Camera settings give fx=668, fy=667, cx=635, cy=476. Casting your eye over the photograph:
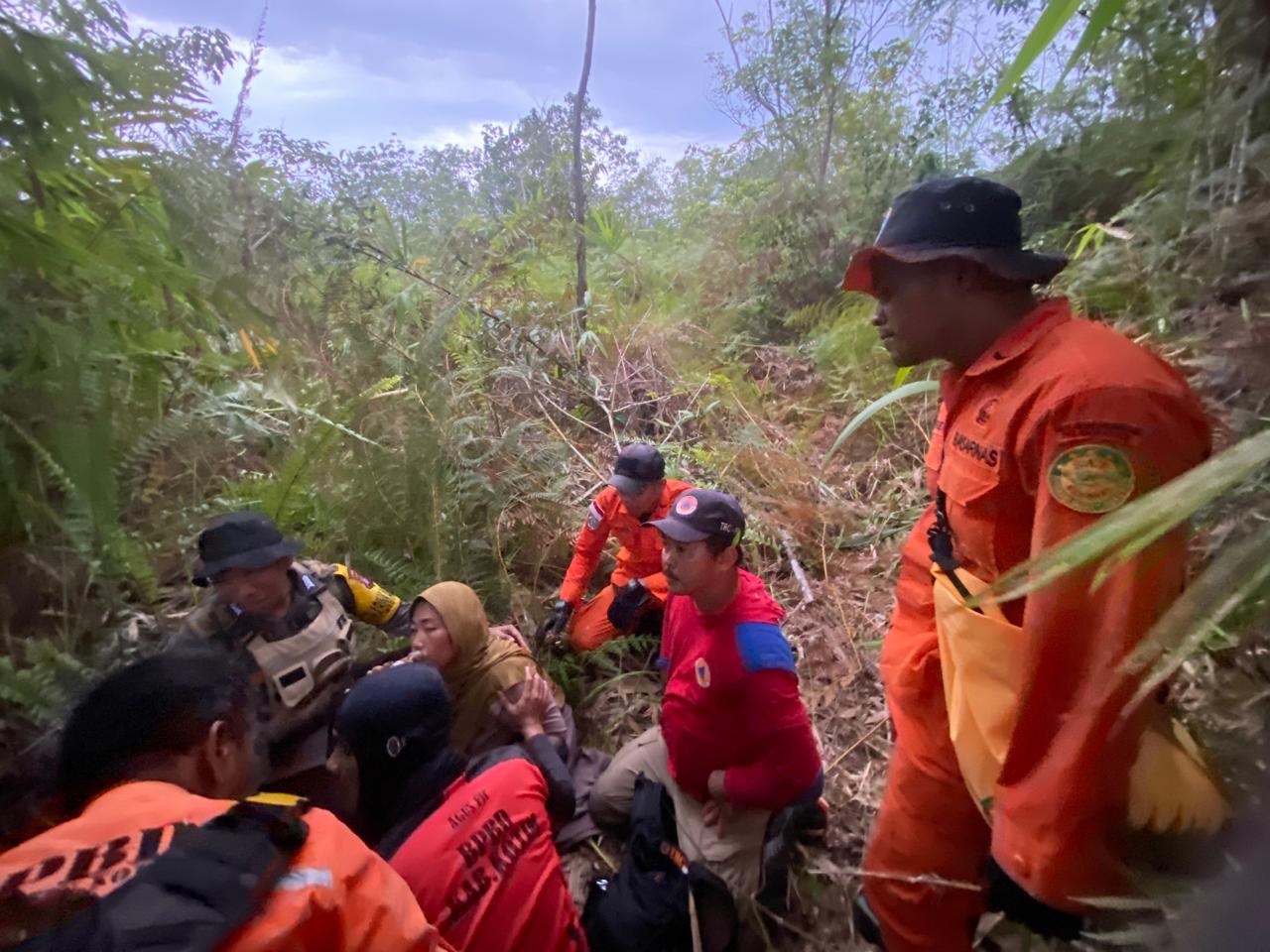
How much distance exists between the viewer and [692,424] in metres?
5.26

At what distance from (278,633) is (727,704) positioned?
1598 millimetres

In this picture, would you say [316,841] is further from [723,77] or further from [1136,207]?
[723,77]

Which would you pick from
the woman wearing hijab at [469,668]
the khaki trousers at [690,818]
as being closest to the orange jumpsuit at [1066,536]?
the khaki trousers at [690,818]

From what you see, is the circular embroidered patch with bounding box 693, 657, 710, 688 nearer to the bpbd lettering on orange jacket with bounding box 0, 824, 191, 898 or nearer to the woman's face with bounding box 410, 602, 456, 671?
the woman's face with bounding box 410, 602, 456, 671

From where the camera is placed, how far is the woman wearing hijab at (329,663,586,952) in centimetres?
170

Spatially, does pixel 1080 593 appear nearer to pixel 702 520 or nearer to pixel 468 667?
pixel 702 520

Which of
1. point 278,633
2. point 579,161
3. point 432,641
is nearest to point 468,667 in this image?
point 432,641

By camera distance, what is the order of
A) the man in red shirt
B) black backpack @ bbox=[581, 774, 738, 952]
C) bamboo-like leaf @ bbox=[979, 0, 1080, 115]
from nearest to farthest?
bamboo-like leaf @ bbox=[979, 0, 1080, 115], black backpack @ bbox=[581, 774, 738, 952], the man in red shirt

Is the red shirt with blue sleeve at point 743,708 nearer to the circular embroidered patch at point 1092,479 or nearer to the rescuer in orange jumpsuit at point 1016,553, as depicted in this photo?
the rescuer in orange jumpsuit at point 1016,553

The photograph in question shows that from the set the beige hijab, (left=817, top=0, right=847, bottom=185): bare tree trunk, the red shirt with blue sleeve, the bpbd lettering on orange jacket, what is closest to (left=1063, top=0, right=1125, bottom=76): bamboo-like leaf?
the red shirt with blue sleeve

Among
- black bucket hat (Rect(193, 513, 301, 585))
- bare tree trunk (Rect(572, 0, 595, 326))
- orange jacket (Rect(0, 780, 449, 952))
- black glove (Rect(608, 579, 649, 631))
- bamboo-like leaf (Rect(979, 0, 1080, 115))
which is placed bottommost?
black glove (Rect(608, 579, 649, 631))

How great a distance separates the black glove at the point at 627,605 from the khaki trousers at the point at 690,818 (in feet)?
2.69

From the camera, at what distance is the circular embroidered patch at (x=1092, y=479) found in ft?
3.42

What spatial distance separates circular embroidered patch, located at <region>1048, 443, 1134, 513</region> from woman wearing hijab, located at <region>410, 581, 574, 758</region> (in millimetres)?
2127
